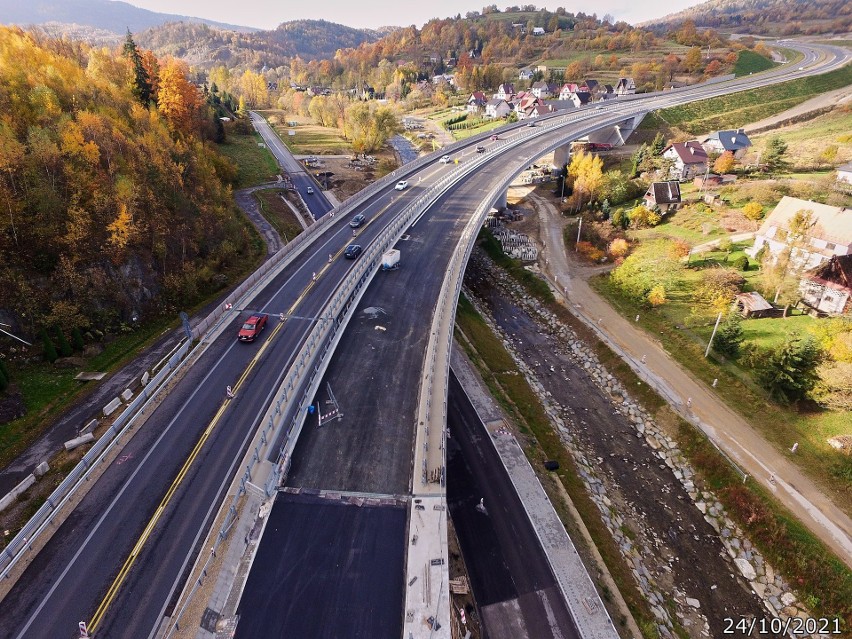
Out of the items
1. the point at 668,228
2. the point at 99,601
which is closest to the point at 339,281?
the point at 99,601

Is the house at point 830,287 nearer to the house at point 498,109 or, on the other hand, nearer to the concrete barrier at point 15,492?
the concrete barrier at point 15,492

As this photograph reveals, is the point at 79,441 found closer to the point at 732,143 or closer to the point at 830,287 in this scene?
the point at 830,287

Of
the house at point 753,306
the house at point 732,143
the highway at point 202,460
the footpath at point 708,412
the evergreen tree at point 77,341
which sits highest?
the house at point 732,143

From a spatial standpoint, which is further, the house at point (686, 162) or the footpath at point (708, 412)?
the house at point (686, 162)

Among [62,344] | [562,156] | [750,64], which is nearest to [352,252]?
[62,344]

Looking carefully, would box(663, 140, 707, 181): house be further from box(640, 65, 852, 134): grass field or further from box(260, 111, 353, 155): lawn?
box(260, 111, 353, 155): lawn

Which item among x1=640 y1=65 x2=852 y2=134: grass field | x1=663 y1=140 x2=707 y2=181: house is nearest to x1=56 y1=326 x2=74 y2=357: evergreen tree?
x1=663 y1=140 x2=707 y2=181: house

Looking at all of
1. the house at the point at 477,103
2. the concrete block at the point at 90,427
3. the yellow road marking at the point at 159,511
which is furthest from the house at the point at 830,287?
the house at the point at 477,103
